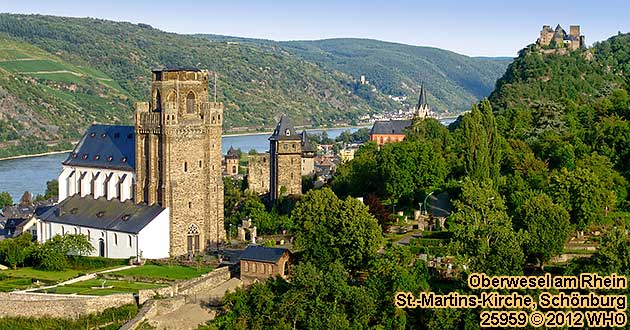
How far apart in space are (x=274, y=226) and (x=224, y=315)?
17456 millimetres

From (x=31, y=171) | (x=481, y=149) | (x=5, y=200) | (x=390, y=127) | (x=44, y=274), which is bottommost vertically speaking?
(x=31, y=171)

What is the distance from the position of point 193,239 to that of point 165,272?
577 cm

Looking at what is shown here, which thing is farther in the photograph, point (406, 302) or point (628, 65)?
point (628, 65)

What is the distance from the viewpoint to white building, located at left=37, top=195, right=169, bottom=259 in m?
45.5

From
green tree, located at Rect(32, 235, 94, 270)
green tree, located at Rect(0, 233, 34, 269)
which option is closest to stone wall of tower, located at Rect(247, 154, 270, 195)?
green tree, located at Rect(32, 235, 94, 270)

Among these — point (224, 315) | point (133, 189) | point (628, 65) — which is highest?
point (628, 65)

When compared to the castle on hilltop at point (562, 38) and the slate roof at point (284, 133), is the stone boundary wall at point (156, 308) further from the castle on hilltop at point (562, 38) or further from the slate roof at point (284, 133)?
the castle on hilltop at point (562, 38)

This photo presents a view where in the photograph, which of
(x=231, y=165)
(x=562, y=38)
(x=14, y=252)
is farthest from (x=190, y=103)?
(x=562, y=38)

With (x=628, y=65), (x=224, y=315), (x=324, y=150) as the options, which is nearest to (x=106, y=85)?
(x=324, y=150)

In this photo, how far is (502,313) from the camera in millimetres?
29719

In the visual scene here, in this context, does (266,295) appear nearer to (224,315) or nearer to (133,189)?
(224,315)

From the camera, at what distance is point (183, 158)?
47.3m

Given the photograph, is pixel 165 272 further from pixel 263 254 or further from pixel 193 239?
pixel 193 239

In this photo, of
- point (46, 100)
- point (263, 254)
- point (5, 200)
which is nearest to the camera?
point (263, 254)
